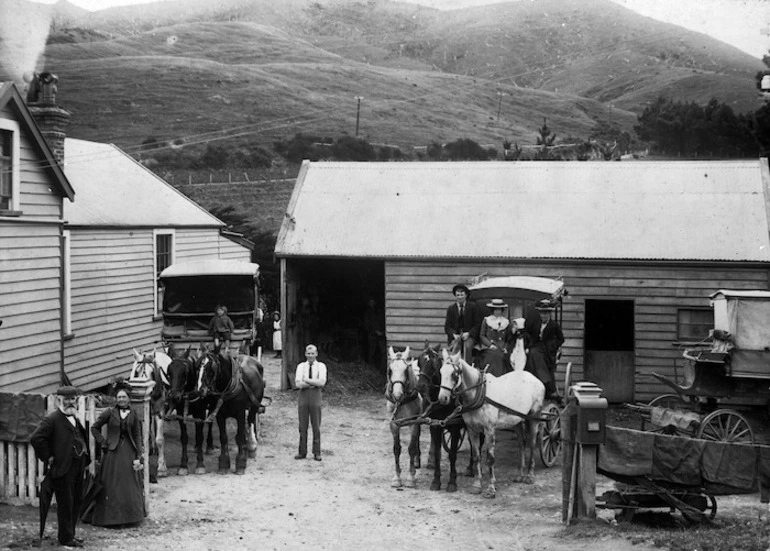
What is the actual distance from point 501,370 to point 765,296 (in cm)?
458

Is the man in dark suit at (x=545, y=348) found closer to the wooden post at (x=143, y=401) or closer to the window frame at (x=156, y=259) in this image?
the wooden post at (x=143, y=401)

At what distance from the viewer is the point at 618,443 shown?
35.2 feet

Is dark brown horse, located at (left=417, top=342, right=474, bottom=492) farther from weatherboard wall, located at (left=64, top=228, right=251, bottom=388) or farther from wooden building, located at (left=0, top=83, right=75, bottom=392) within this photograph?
weatherboard wall, located at (left=64, top=228, right=251, bottom=388)

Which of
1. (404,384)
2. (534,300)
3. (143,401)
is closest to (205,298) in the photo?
(534,300)

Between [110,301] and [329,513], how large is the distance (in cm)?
1174

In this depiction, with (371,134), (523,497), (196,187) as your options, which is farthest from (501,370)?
(371,134)

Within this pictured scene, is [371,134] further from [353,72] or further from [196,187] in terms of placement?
[353,72]

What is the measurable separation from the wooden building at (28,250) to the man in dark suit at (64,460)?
6506 millimetres

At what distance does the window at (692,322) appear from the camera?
20.1 metres

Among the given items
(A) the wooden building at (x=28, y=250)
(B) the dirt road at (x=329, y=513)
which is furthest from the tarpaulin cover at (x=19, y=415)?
(A) the wooden building at (x=28, y=250)

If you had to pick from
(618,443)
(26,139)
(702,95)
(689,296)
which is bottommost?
(618,443)

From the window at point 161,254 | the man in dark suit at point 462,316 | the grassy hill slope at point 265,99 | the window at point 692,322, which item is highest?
the grassy hill slope at point 265,99

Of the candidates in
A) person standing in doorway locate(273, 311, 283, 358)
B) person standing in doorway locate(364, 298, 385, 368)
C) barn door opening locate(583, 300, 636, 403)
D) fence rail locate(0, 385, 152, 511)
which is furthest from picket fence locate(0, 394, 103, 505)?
person standing in doorway locate(273, 311, 283, 358)

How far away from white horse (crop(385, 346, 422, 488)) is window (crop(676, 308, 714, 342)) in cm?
914
